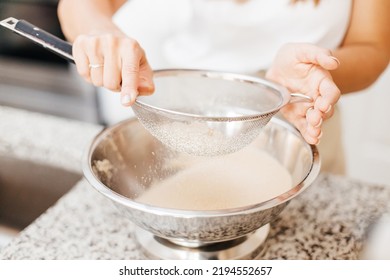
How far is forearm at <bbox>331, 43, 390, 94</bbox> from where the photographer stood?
2.64 feet

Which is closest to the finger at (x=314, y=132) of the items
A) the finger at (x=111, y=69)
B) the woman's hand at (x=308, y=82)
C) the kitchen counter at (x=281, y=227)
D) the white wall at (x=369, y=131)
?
the woman's hand at (x=308, y=82)

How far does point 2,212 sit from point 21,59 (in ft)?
3.82

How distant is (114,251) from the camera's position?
0.66 metres

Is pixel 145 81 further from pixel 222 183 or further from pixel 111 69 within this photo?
pixel 222 183

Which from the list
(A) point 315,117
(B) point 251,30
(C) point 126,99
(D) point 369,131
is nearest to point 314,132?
(A) point 315,117

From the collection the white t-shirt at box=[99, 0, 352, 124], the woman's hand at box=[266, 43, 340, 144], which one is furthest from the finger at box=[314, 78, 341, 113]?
the white t-shirt at box=[99, 0, 352, 124]

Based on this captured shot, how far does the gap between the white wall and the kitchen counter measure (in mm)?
1116

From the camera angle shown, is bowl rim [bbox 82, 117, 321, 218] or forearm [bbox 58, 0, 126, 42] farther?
forearm [bbox 58, 0, 126, 42]

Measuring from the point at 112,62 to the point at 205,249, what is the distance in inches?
10.4

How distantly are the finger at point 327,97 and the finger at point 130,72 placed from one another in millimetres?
230

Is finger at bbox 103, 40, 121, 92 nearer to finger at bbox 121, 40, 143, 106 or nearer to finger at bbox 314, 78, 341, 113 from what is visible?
finger at bbox 121, 40, 143, 106
